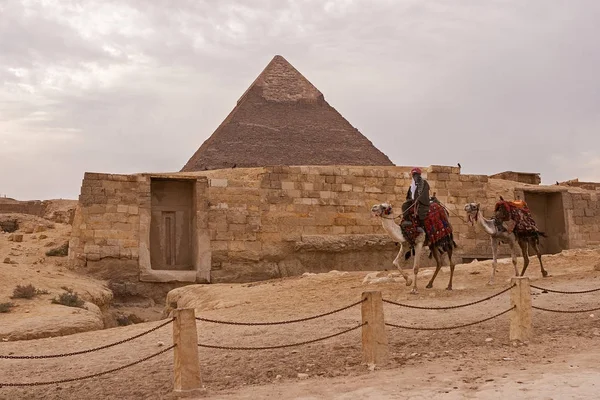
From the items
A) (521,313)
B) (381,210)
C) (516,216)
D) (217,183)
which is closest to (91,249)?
(217,183)

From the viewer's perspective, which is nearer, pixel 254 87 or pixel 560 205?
pixel 560 205

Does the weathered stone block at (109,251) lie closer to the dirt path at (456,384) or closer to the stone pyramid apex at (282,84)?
the dirt path at (456,384)

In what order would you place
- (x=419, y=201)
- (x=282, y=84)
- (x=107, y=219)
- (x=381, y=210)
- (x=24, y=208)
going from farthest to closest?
(x=282, y=84) < (x=24, y=208) < (x=107, y=219) < (x=381, y=210) < (x=419, y=201)

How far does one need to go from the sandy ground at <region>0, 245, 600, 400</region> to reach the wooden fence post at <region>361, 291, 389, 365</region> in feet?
0.39

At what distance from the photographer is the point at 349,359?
707cm

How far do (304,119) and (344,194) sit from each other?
27.1 meters

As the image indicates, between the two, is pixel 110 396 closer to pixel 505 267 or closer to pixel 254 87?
pixel 505 267

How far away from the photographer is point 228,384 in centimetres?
652

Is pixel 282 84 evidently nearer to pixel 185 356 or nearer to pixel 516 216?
pixel 516 216

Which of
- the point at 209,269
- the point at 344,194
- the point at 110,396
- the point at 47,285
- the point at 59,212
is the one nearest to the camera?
the point at 110,396

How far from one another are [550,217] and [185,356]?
685 inches

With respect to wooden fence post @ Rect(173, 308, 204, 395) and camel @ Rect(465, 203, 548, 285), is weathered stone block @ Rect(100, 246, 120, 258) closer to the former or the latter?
camel @ Rect(465, 203, 548, 285)

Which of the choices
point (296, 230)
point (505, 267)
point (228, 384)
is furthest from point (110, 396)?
point (296, 230)

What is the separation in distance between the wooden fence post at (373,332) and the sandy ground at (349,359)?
12 cm
